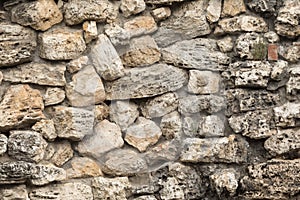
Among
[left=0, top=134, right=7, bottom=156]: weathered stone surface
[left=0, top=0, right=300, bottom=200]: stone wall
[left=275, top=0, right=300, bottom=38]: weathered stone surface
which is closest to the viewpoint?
[left=0, top=134, right=7, bottom=156]: weathered stone surface

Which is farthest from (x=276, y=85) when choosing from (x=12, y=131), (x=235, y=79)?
(x=12, y=131)

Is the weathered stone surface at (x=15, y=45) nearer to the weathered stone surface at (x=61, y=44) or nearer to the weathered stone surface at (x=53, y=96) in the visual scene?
the weathered stone surface at (x=61, y=44)

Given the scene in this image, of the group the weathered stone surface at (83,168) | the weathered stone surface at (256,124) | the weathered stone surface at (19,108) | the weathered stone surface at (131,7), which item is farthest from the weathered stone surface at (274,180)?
the weathered stone surface at (19,108)

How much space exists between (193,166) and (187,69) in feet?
1.45

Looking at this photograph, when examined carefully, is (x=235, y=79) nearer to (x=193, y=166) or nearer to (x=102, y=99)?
(x=193, y=166)

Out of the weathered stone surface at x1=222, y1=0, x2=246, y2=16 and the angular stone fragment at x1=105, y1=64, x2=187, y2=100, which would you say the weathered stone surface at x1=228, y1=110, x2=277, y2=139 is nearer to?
the angular stone fragment at x1=105, y1=64, x2=187, y2=100

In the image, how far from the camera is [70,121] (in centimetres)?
256

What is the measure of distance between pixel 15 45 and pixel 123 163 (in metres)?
0.69

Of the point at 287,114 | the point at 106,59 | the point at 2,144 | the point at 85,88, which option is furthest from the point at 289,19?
the point at 2,144

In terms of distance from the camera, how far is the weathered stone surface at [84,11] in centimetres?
257

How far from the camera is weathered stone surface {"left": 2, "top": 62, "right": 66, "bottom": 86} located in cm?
248

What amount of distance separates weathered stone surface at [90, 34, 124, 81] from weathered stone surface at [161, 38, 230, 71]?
0.22m

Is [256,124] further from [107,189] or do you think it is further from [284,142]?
[107,189]

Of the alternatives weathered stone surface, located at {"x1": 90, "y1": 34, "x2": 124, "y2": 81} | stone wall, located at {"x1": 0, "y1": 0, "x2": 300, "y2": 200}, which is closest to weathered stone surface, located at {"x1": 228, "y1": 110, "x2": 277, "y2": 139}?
stone wall, located at {"x1": 0, "y1": 0, "x2": 300, "y2": 200}
